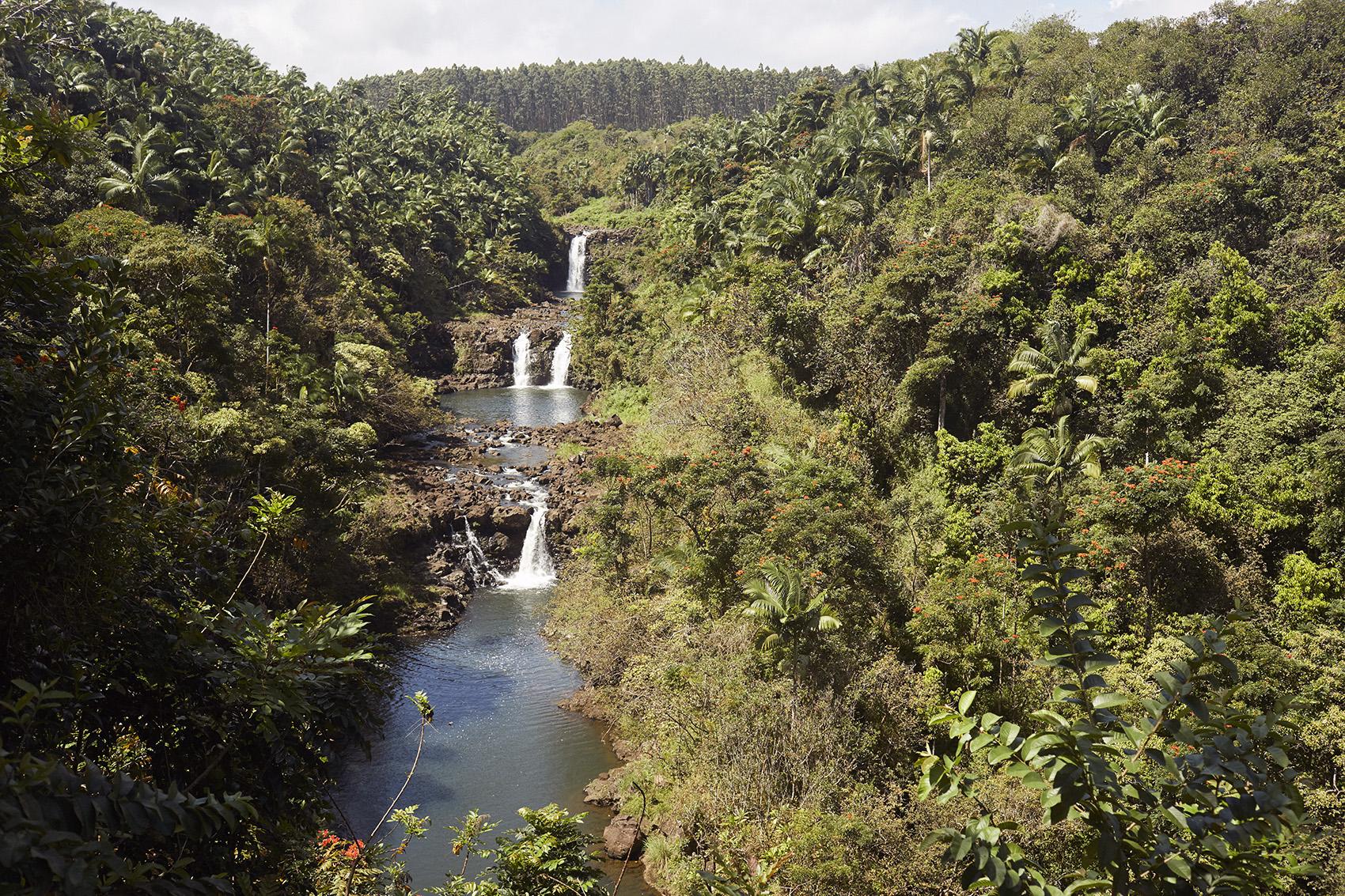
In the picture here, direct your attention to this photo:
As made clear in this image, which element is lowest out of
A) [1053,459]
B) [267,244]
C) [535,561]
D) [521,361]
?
[535,561]

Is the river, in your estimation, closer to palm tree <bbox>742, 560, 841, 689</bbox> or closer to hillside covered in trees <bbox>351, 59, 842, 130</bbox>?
palm tree <bbox>742, 560, 841, 689</bbox>

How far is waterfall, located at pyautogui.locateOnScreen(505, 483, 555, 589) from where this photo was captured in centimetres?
2792

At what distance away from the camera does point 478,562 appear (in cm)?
2791

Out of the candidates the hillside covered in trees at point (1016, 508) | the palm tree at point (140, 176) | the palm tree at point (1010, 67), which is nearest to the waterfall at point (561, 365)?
the hillside covered in trees at point (1016, 508)

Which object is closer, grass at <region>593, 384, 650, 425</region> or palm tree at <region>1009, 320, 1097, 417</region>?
palm tree at <region>1009, 320, 1097, 417</region>

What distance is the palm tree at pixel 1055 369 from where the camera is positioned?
21344mm

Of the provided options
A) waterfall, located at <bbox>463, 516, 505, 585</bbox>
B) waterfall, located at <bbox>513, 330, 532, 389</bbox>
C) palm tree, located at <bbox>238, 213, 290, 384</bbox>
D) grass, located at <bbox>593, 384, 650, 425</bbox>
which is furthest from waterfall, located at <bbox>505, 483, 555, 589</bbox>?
waterfall, located at <bbox>513, 330, 532, 389</bbox>

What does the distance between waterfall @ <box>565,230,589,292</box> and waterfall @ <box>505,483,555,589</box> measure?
154ft

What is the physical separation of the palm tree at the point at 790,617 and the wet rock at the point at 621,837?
13.9 feet

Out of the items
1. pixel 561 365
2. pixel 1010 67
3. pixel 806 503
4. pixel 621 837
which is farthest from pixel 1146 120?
pixel 561 365

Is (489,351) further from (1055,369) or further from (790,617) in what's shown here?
(790,617)

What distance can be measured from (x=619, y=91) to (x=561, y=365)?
299 ft

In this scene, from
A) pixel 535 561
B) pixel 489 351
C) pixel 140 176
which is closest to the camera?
pixel 535 561

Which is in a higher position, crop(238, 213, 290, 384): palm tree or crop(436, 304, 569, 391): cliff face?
crop(238, 213, 290, 384): palm tree
